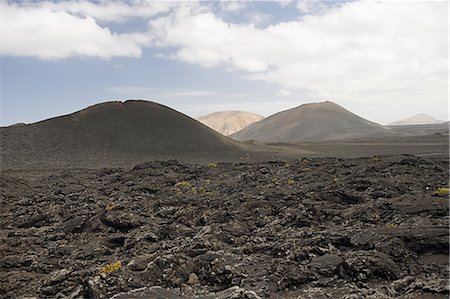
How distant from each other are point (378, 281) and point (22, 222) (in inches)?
617

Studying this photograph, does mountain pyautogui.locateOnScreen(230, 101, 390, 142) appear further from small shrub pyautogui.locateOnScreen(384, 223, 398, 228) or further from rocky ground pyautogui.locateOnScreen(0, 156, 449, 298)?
small shrub pyautogui.locateOnScreen(384, 223, 398, 228)

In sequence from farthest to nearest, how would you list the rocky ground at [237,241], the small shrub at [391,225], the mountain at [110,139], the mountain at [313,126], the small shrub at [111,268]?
→ the mountain at [313,126], the mountain at [110,139], the small shrub at [391,225], the small shrub at [111,268], the rocky ground at [237,241]

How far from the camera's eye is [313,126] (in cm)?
15450

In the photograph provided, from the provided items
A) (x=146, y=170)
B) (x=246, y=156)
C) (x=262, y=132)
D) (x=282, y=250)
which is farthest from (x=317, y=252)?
(x=262, y=132)

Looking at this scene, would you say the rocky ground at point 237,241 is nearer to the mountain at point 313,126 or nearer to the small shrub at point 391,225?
the small shrub at point 391,225

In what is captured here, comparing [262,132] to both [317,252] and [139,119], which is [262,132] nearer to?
[139,119]

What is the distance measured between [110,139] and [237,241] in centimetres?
5002

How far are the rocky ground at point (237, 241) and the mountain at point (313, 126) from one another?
370ft

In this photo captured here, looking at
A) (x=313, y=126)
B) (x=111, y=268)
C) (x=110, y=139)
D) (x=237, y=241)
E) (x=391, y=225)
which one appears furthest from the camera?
(x=313, y=126)

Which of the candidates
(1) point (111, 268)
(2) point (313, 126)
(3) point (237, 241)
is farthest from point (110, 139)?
(2) point (313, 126)

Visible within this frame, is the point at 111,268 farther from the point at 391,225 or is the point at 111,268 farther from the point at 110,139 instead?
the point at 110,139

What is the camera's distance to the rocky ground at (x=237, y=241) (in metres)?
8.91

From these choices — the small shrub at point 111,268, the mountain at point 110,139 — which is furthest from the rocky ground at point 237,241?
the mountain at point 110,139

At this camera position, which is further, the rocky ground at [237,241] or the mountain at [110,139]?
the mountain at [110,139]
